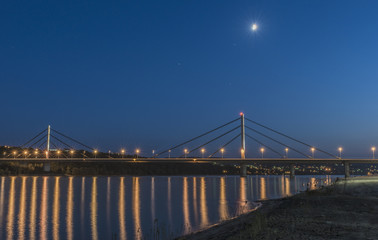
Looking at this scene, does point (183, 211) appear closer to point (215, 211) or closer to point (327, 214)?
point (215, 211)

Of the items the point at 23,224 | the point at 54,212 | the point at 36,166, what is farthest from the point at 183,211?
the point at 36,166

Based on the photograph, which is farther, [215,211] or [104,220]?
[215,211]

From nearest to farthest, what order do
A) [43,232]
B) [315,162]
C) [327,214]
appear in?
[327,214], [43,232], [315,162]

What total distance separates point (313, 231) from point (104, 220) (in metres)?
15.7

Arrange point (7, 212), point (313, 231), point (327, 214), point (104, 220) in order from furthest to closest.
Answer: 1. point (7, 212)
2. point (104, 220)
3. point (327, 214)
4. point (313, 231)

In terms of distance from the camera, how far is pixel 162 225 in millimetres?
22156

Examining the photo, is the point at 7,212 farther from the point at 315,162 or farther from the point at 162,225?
the point at 315,162

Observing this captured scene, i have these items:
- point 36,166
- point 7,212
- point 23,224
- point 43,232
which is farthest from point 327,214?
point 36,166

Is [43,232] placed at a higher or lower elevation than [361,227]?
lower

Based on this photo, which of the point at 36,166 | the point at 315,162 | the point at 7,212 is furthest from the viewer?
the point at 36,166

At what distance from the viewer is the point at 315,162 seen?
10969 cm

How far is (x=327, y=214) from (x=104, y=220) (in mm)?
14187

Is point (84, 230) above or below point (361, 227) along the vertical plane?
below

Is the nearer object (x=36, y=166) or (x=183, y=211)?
(x=183, y=211)
